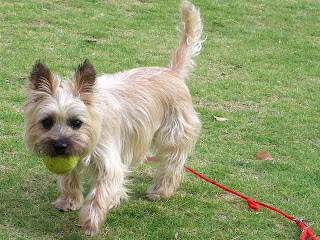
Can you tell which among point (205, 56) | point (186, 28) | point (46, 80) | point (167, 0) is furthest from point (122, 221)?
point (167, 0)

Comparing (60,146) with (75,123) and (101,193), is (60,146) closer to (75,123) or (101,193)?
(75,123)

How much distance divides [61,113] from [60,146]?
239mm

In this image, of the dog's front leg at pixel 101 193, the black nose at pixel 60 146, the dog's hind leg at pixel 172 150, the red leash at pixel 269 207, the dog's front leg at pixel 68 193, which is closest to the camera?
the black nose at pixel 60 146

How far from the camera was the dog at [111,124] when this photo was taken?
4.23m

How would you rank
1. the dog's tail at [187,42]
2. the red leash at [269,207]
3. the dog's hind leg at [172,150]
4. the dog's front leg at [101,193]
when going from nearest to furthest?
the dog's front leg at [101,193] → the red leash at [269,207] → the dog's hind leg at [172,150] → the dog's tail at [187,42]

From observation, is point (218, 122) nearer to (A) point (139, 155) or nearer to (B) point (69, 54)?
(A) point (139, 155)

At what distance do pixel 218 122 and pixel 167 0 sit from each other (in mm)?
6015

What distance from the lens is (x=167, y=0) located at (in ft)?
40.7

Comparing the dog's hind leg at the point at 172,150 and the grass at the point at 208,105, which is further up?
the dog's hind leg at the point at 172,150

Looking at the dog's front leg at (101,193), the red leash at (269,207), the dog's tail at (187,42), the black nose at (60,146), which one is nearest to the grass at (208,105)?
the red leash at (269,207)

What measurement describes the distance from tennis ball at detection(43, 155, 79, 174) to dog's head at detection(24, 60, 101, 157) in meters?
0.05

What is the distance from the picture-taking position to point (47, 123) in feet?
13.9

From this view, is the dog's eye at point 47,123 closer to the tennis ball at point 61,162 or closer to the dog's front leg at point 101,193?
the tennis ball at point 61,162

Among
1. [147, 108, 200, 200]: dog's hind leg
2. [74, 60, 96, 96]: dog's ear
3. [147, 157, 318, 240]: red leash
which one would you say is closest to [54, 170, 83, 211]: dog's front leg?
[147, 108, 200, 200]: dog's hind leg
